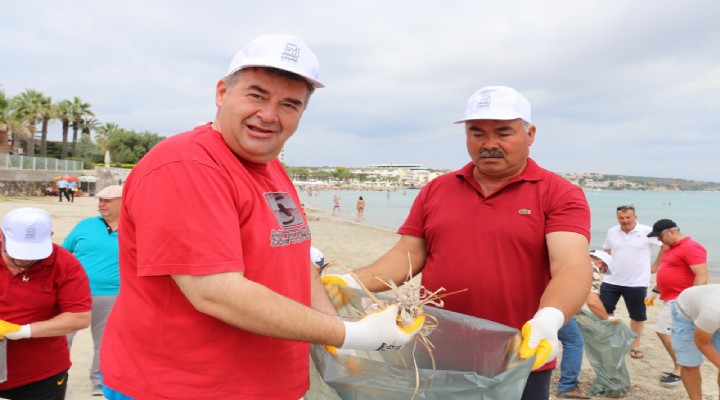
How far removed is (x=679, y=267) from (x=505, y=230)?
4413 millimetres

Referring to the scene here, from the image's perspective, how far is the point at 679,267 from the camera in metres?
5.60

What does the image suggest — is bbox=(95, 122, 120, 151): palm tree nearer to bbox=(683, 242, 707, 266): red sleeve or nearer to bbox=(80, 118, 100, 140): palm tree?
bbox=(80, 118, 100, 140): palm tree

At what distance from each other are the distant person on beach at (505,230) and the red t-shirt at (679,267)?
159 inches

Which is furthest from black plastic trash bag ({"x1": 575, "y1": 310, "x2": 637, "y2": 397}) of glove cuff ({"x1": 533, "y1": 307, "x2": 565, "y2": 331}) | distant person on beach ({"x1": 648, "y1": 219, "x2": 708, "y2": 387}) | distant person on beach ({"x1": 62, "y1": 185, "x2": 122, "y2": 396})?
distant person on beach ({"x1": 62, "y1": 185, "x2": 122, "y2": 396})

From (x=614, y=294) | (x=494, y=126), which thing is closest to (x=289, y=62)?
(x=494, y=126)

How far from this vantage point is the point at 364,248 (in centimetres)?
1723

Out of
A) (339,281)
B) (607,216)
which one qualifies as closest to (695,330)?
(339,281)

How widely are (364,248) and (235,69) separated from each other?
15.9 metres

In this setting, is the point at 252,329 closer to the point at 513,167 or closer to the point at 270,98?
the point at 270,98

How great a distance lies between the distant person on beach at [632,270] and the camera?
21.5 feet

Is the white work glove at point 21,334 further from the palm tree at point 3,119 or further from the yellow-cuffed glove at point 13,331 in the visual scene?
the palm tree at point 3,119

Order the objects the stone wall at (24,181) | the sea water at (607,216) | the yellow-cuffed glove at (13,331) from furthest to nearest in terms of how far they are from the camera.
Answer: the sea water at (607,216), the stone wall at (24,181), the yellow-cuffed glove at (13,331)

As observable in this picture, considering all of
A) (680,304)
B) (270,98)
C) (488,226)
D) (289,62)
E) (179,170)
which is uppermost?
(289,62)

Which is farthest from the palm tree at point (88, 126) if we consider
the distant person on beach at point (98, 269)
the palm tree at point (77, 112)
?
Answer: the distant person on beach at point (98, 269)
